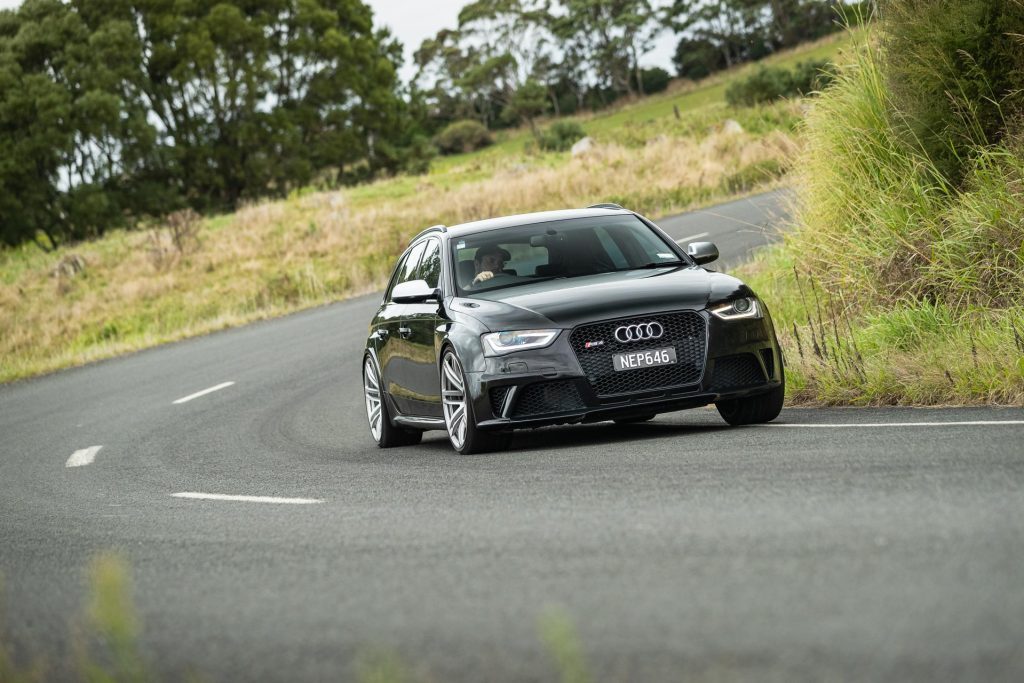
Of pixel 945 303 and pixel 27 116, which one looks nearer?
pixel 945 303

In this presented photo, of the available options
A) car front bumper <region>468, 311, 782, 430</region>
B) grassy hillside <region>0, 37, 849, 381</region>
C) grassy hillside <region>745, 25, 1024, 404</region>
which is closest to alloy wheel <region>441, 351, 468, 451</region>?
car front bumper <region>468, 311, 782, 430</region>

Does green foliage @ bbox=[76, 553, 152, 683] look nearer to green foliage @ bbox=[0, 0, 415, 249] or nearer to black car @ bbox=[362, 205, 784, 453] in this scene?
black car @ bbox=[362, 205, 784, 453]

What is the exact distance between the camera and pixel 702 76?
10238cm

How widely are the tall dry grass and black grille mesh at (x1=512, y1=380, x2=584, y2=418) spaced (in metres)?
15.8

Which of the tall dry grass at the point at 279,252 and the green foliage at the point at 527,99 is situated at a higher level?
the green foliage at the point at 527,99

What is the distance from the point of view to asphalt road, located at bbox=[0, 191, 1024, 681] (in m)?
4.01

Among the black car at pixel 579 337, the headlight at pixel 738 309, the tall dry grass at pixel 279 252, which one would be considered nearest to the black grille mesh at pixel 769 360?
the black car at pixel 579 337

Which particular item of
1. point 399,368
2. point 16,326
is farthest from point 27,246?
point 399,368

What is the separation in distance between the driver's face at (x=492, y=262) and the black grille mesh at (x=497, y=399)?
1.56m

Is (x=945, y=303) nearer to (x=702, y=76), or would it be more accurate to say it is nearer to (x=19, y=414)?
(x=19, y=414)

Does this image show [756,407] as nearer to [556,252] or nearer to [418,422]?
[556,252]

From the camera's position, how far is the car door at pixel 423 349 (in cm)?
1016

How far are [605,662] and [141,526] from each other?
15.3 ft

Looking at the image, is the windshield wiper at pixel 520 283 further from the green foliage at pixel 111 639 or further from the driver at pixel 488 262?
the green foliage at pixel 111 639
